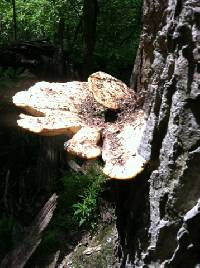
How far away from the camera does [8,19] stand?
754cm

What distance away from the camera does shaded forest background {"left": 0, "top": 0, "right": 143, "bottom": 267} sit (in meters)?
3.48

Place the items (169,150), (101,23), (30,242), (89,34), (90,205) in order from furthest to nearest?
(101,23), (89,34), (90,205), (30,242), (169,150)

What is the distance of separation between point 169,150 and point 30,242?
227cm

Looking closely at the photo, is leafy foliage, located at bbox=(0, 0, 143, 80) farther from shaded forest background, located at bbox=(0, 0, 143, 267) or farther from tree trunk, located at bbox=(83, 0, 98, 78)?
tree trunk, located at bbox=(83, 0, 98, 78)

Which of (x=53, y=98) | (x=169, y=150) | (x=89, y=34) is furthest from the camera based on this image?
(x=89, y=34)

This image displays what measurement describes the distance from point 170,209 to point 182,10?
2.17 ft

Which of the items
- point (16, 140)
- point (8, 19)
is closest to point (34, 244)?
point (16, 140)

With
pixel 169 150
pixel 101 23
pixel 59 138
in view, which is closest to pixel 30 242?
pixel 59 138

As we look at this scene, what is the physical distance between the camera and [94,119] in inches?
66.0

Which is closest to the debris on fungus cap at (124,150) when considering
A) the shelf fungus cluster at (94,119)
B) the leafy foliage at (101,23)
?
the shelf fungus cluster at (94,119)

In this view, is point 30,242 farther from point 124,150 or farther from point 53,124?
point 124,150

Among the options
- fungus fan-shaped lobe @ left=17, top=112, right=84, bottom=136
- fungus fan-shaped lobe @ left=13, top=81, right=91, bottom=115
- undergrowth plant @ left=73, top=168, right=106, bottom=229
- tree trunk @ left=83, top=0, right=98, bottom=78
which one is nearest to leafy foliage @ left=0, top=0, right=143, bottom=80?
tree trunk @ left=83, top=0, right=98, bottom=78

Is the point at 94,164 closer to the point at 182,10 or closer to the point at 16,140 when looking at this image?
the point at 16,140

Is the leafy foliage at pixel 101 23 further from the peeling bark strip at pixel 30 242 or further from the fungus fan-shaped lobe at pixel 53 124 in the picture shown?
the fungus fan-shaped lobe at pixel 53 124
